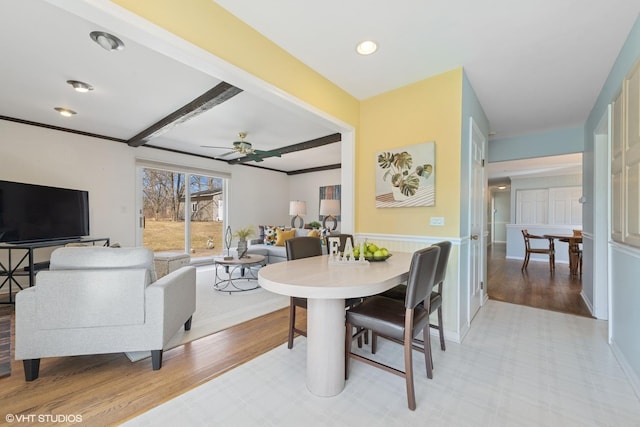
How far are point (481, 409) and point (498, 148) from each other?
4303 millimetres

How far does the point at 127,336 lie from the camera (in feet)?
6.06

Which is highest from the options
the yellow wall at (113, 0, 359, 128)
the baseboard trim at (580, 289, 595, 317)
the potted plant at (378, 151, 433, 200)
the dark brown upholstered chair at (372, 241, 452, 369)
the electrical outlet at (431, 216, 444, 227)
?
the yellow wall at (113, 0, 359, 128)

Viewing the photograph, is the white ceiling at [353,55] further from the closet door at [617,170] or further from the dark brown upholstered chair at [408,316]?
the dark brown upholstered chair at [408,316]

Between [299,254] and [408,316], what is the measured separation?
3.57 ft

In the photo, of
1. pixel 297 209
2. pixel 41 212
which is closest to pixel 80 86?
pixel 41 212

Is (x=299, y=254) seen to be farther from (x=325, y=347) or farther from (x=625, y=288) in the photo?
(x=625, y=288)

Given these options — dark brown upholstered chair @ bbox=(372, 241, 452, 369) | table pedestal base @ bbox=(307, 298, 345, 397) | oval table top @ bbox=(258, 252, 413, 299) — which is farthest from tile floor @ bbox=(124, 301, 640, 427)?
oval table top @ bbox=(258, 252, 413, 299)

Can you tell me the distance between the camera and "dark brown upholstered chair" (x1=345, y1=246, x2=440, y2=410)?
4.87 feet

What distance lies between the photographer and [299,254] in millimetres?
2330

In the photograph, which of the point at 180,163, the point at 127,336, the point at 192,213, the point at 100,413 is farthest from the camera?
the point at 192,213

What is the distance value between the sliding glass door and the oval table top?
14.7 feet

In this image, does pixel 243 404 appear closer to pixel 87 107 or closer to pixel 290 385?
pixel 290 385

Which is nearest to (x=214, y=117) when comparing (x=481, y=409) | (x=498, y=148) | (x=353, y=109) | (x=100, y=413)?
(x=353, y=109)

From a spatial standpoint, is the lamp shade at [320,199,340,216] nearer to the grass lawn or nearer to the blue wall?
the grass lawn
